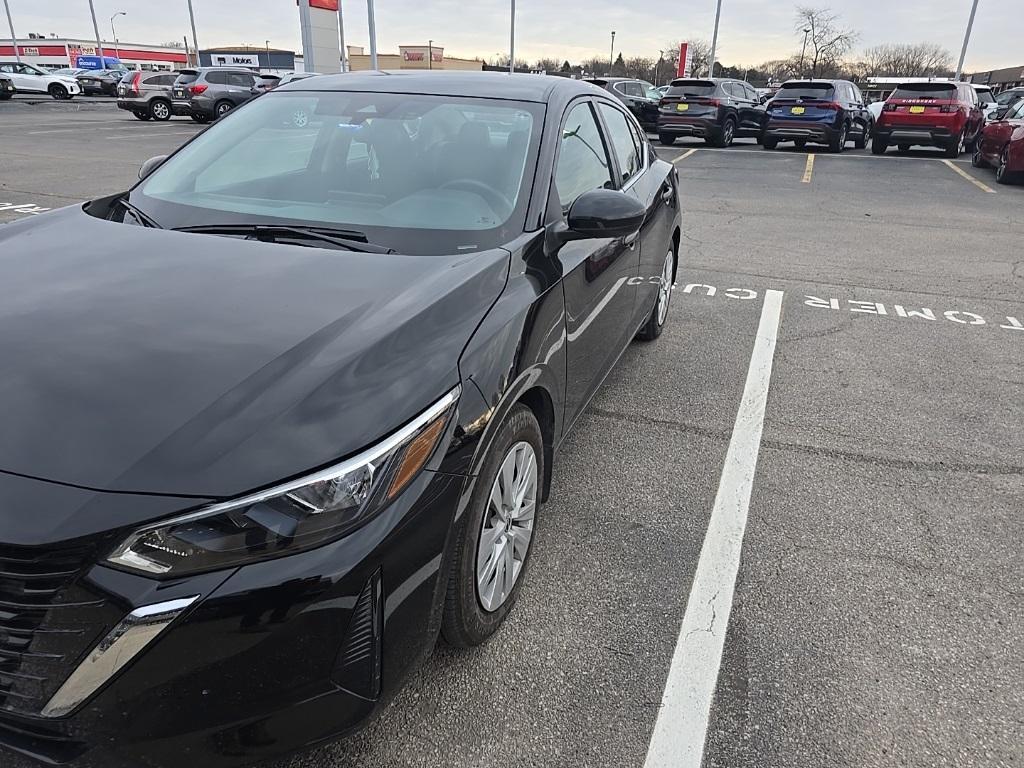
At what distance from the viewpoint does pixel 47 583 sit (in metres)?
1.42

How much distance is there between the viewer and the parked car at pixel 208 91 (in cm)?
2538

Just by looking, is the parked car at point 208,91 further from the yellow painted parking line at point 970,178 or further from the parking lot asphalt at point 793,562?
the parking lot asphalt at point 793,562

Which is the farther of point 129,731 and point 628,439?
point 628,439

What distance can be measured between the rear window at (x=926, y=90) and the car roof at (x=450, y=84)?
16974 mm

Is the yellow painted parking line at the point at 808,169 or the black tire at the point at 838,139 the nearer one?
the yellow painted parking line at the point at 808,169

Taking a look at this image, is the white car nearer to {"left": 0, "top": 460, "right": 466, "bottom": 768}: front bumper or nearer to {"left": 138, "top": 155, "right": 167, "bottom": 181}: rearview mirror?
{"left": 138, "top": 155, "right": 167, "bottom": 181}: rearview mirror

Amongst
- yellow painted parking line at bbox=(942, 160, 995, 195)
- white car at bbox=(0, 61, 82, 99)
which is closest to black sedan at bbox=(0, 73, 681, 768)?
yellow painted parking line at bbox=(942, 160, 995, 195)

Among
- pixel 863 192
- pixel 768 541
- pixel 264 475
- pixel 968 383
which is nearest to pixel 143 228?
pixel 264 475

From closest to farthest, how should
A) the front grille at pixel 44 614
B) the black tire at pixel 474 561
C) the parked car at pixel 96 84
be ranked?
1. the front grille at pixel 44 614
2. the black tire at pixel 474 561
3. the parked car at pixel 96 84

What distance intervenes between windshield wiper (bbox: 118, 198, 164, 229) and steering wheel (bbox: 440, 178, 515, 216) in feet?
3.50

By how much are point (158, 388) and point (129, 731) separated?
712mm

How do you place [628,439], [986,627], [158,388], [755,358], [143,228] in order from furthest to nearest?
[755,358] → [628,439] → [143,228] → [986,627] → [158,388]

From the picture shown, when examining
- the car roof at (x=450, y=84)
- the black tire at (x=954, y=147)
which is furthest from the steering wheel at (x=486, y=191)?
the black tire at (x=954, y=147)

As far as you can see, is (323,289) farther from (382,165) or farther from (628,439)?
(628,439)
